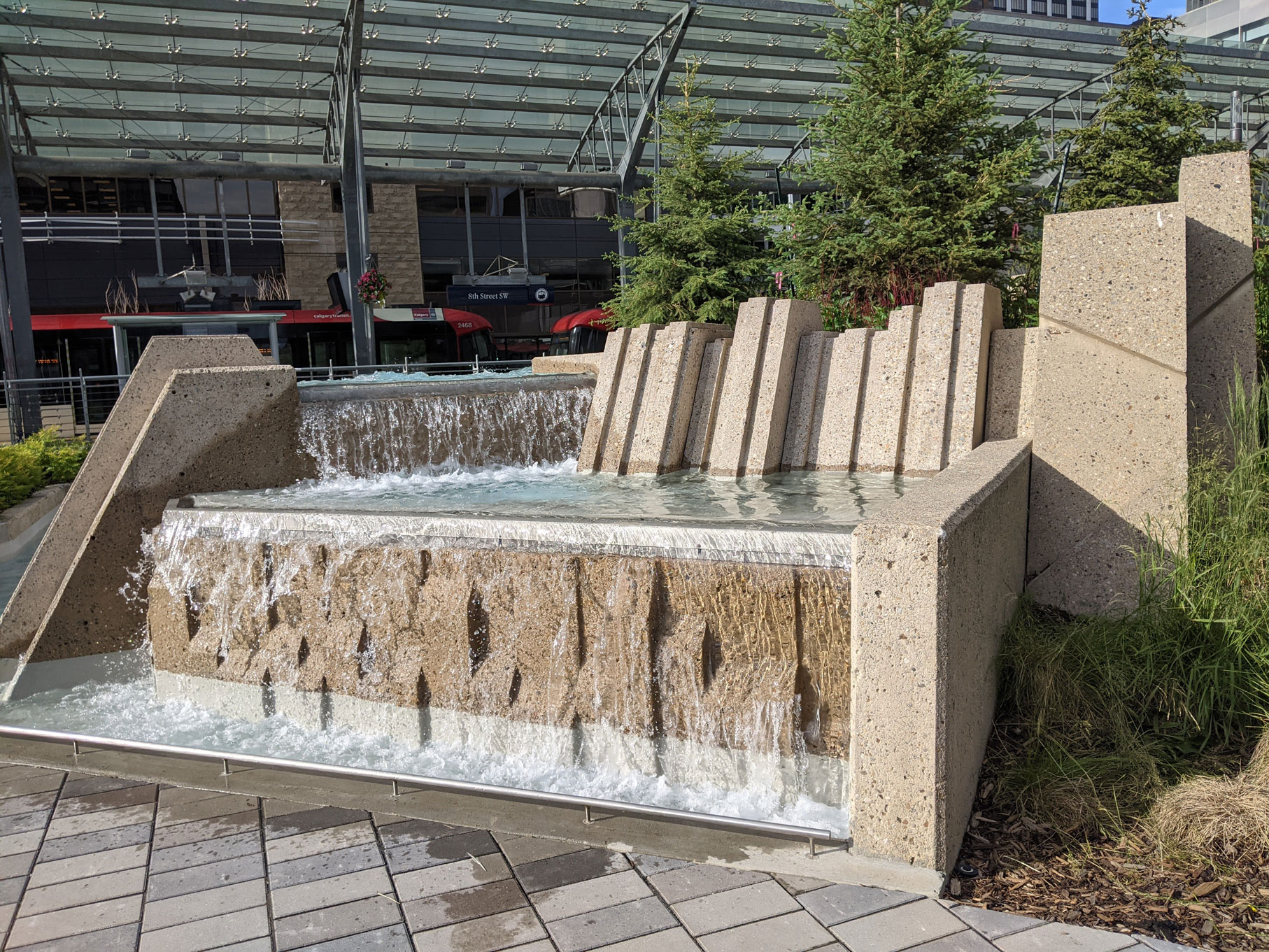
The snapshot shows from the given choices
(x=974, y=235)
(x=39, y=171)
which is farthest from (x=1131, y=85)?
(x=39, y=171)

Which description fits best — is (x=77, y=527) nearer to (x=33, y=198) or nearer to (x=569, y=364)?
(x=569, y=364)

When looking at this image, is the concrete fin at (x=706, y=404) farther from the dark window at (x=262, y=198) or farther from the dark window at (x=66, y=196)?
the dark window at (x=66, y=196)

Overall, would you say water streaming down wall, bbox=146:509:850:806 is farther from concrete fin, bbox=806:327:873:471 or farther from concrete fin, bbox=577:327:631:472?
concrete fin, bbox=806:327:873:471

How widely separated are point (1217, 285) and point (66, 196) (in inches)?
1321

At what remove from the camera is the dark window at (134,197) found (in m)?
31.3

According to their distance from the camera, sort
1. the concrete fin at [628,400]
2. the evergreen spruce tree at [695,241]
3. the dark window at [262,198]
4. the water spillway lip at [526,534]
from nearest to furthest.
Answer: the water spillway lip at [526,534], the concrete fin at [628,400], the evergreen spruce tree at [695,241], the dark window at [262,198]

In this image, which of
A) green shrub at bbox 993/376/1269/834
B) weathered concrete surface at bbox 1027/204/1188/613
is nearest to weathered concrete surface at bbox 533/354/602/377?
weathered concrete surface at bbox 1027/204/1188/613

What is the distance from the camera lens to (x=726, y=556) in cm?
470

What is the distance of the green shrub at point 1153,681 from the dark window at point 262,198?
110ft

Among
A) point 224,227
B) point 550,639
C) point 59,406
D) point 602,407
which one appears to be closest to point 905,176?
point 602,407

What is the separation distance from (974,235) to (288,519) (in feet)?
28.2

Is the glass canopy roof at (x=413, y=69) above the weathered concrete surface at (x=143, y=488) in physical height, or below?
above

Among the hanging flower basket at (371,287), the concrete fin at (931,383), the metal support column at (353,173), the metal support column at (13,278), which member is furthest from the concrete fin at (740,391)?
the metal support column at (13,278)

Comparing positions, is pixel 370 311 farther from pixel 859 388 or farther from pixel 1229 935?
pixel 1229 935
